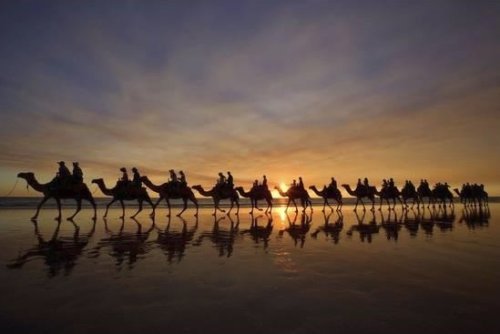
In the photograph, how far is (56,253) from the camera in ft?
29.1

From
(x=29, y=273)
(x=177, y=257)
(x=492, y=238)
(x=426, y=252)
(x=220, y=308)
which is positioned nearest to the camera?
(x=220, y=308)

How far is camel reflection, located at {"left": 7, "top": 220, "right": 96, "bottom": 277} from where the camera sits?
7190mm

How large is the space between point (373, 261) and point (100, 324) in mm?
5913

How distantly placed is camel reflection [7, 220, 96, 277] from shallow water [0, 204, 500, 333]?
27 mm

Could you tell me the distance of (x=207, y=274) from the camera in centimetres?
672

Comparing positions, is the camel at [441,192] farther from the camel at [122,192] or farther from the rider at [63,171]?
the rider at [63,171]

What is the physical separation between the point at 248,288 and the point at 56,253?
222 inches

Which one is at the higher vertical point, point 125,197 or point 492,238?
point 125,197

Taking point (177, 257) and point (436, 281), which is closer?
point (436, 281)

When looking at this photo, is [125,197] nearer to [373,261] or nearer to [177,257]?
[177,257]

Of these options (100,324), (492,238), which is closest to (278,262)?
(100,324)

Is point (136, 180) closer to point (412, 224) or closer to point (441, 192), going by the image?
point (412, 224)

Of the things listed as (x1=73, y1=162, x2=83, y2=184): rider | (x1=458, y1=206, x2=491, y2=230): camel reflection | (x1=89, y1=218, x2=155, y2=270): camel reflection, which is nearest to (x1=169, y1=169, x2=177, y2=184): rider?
(x1=73, y1=162, x2=83, y2=184): rider

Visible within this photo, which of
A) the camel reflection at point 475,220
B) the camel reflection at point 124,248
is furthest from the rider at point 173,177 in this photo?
the camel reflection at point 475,220
